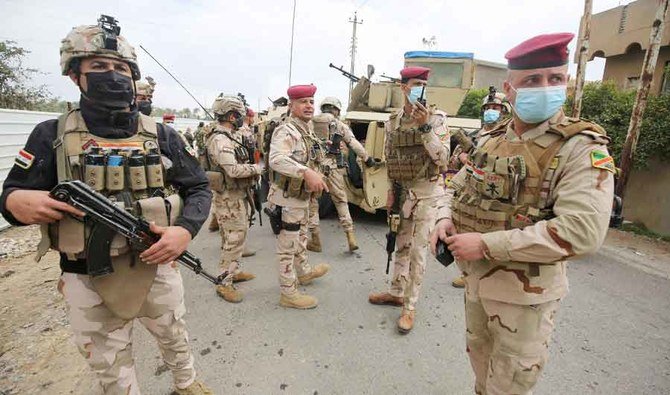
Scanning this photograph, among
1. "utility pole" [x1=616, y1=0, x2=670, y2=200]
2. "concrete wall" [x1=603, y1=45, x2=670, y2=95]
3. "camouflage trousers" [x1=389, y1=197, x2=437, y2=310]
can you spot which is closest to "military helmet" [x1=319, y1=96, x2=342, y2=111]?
"camouflage trousers" [x1=389, y1=197, x2=437, y2=310]

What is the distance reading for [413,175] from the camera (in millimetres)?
2768

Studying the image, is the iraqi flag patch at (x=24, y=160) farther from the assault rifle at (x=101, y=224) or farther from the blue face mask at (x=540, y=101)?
the blue face mask at (x=540, y=101)

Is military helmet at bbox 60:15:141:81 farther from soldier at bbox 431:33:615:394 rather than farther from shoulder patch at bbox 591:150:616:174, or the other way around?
shoulder patch at bbox 591:150:616:174

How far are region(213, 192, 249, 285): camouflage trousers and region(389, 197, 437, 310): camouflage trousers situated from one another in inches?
57.9

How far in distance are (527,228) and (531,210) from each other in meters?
0.14

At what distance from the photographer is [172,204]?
1652mm

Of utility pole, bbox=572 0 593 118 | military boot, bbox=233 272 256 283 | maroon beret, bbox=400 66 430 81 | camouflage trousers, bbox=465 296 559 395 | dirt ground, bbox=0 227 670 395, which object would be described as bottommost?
dirt ground, bbox=0 227 670 395

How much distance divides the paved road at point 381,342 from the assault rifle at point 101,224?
1026 mm

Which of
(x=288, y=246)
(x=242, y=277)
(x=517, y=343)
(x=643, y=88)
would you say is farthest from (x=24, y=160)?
(x=643, y=88)

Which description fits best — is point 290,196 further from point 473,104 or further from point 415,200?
point 473,104

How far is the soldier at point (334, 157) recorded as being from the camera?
427cm

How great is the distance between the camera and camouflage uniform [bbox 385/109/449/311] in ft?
8.63

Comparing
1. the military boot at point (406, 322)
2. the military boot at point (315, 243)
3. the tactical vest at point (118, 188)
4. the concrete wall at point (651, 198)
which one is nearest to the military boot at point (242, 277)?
the military boot at point (315, 243)

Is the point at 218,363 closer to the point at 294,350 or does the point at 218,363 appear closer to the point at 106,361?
the point at 294,350
